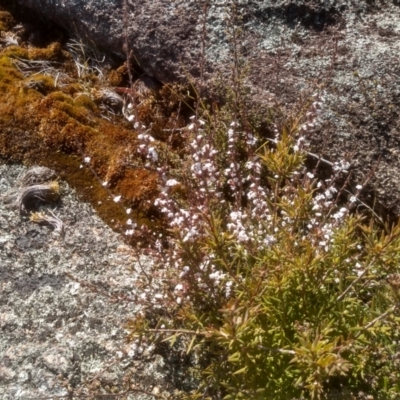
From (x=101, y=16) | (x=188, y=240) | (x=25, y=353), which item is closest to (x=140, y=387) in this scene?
(x=25, y=353)

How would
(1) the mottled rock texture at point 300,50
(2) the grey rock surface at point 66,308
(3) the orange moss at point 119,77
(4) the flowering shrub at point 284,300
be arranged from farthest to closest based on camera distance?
(3) the orange moss at point 119,77
(1) the mottled rock texture at point 300,50
(2) the grey rock surface at point 66,308
(4) the flowering shrub at point 284,300

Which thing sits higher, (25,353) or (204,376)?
(204,376)

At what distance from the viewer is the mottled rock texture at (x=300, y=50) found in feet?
9.93

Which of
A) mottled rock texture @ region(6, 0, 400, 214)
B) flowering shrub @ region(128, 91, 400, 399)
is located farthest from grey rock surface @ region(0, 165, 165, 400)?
A: mottled rock texture @ region(6, 0, 400, 214)

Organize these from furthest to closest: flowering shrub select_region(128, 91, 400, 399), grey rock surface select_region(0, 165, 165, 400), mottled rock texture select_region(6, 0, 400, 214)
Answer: mottled rock texture select_region(6, 0, 400, 214) → grey rock surface select_region(0, 165, 165, 400) → flowering shrub select_region(128, 91, 400, 399)

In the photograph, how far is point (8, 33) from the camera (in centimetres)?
378

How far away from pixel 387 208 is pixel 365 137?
38cm

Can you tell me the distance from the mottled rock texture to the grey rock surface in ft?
3.50

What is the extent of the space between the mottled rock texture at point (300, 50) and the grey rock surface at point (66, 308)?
1066 mm

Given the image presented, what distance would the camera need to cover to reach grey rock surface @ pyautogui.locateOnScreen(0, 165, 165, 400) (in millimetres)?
2564

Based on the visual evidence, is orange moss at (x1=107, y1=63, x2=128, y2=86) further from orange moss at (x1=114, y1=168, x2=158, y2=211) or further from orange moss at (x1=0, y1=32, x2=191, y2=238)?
orange moss at (x1=114, y1=168, x2=158, y2=211)

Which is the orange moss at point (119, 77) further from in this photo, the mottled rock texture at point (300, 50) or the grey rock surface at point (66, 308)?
the grey rock surface at point (66, 308)

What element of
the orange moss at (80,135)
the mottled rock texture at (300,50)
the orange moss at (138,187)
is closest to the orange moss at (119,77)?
the orange moss at (80,135)

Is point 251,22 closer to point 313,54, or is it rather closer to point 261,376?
point 313,54
